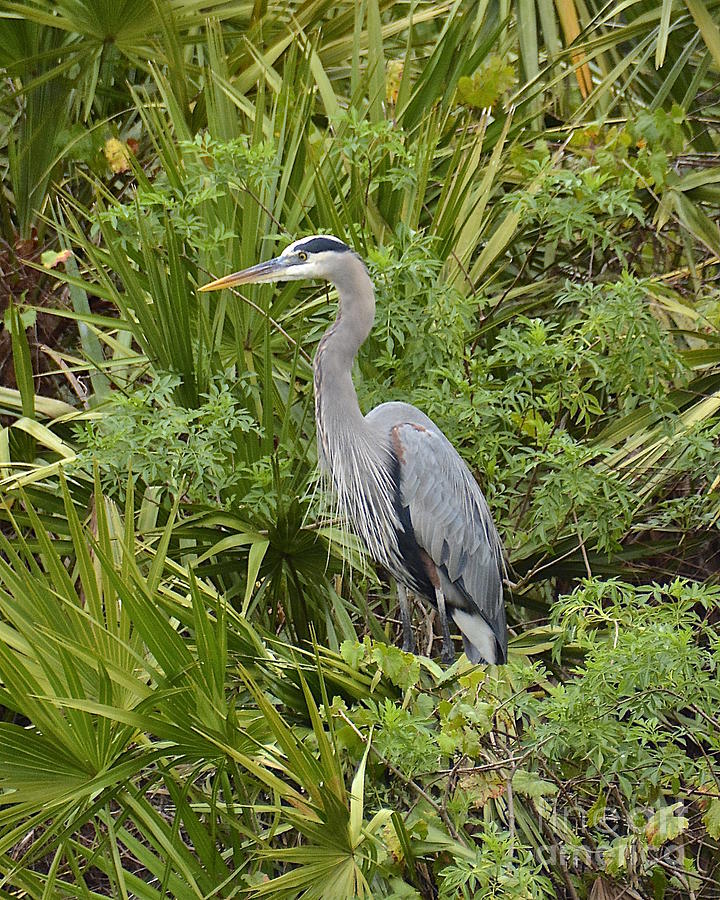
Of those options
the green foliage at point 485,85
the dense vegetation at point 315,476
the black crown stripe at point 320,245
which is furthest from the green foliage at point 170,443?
the green foliage at point 485,85

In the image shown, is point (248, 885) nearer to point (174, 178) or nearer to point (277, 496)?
point (277, 496)

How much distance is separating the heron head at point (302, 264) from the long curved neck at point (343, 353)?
0.03m

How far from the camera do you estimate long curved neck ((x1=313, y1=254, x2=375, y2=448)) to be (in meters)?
3.23

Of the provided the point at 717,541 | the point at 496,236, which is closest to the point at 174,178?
the point at 496,236

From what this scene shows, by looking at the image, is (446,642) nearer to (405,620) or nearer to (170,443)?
(405,620)

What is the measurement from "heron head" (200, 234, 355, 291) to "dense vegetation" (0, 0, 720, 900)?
104 mm

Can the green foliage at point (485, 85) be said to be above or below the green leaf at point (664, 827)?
above

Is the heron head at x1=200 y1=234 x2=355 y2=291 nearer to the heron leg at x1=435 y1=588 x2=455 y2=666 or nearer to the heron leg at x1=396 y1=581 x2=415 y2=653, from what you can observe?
the heron leg at x1=396 y1=581 x2=415 y2=653

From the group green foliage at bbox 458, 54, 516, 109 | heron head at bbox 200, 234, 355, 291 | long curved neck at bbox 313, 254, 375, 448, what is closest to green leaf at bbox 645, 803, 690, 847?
long curved neck at bbox 313, 254, 375, 448

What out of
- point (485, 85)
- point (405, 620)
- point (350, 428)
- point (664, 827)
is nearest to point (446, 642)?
point (405, 620)

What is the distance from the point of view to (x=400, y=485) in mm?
3676

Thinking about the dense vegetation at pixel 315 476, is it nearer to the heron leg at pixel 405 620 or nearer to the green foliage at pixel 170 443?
the green foliage at pixel 170 443

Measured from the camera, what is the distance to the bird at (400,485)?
3.24 meters

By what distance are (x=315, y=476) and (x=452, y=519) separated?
30.5 inches
